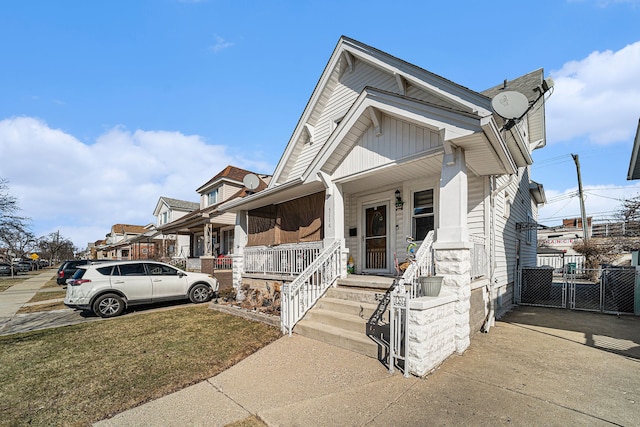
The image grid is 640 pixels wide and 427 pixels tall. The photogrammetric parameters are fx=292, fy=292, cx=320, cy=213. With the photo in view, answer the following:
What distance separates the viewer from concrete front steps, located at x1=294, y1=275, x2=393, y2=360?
487 centimetres

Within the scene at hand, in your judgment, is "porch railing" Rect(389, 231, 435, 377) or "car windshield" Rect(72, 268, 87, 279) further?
"car windshield" Rect(72, 268, 87, 279)

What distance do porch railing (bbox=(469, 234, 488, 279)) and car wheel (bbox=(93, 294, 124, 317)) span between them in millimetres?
9505

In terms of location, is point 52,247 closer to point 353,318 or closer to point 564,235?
point 353,318

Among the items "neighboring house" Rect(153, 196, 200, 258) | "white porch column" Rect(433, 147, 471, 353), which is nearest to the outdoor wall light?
"white porch column" Rect(433, 147, 471, 353)

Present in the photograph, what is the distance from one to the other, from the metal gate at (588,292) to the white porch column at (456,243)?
19.3 ft

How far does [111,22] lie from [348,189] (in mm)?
8088

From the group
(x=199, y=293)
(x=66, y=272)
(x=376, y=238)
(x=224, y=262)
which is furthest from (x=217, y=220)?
(x=376, y=238)

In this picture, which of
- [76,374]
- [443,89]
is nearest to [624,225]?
[443,89]

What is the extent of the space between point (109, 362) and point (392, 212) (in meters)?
6.93

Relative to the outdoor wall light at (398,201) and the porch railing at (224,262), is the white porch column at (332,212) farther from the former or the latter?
the porch railing at (224,262)

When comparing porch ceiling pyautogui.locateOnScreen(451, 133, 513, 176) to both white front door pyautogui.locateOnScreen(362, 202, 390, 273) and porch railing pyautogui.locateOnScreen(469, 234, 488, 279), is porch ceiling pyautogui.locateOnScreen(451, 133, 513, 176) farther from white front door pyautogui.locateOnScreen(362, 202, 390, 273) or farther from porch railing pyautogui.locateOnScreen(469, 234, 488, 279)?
white front door pyautogui.locateOnScreen(362, 202, 390, 273)

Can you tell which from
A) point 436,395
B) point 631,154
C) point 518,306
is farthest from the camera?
point 518,306

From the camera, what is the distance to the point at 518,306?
9.53 meters

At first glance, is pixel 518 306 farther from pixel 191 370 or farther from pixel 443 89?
pixel 191 370
